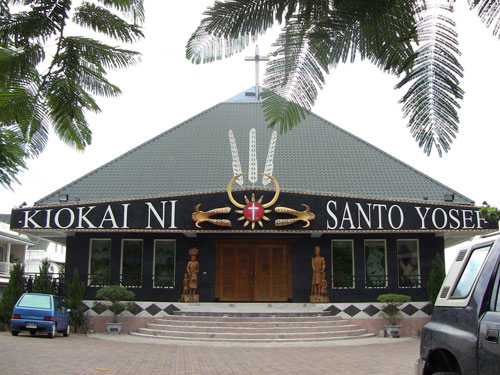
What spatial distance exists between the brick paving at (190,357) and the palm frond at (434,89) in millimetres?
10517

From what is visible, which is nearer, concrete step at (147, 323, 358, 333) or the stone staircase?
the stone staircase

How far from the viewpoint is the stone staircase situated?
771 inches

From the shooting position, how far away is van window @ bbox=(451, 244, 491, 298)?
4.85 meters

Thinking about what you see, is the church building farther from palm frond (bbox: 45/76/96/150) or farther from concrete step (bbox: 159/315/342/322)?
palm frond (bbox: 45/76/96/150)

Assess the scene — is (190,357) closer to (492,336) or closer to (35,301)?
(35,301)

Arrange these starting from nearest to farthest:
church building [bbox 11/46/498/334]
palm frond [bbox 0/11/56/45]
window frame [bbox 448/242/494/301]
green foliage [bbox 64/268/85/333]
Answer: palm frond [bbox 0/11/56/45] < window frame [bbox 448/242/494/301] < green foliage [bbox 64/268/85/333] < church building [bbox 11/46/498/334]

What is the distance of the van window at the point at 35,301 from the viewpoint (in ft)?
64.0

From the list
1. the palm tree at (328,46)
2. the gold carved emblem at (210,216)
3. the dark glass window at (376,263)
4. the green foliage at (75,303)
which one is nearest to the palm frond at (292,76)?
the palm tree at (328,46)

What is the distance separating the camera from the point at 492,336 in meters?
4.12

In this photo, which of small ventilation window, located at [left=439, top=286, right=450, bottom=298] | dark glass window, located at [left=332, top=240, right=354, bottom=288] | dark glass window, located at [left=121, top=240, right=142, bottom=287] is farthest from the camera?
dark glass window, located at [left=121, top=240, right=142, bottom=287]

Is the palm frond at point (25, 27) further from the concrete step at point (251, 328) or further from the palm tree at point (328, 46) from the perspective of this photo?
the concrete step at point (251, 328)

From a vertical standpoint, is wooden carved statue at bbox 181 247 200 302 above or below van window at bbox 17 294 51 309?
above

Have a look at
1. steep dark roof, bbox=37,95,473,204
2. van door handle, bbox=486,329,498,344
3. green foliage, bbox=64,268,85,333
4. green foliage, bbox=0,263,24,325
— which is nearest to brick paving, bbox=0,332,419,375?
green foliage, bbox=64,268,85,333

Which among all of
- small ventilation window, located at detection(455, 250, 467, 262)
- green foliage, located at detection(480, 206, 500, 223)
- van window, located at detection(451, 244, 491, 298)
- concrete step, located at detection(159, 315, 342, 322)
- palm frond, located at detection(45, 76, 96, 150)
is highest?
palm frond, located at detection(45, 76, 96, 150)
